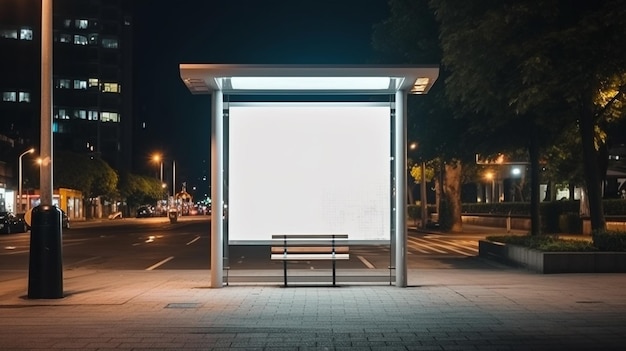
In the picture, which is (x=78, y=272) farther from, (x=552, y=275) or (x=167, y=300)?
(x=552, y=275)

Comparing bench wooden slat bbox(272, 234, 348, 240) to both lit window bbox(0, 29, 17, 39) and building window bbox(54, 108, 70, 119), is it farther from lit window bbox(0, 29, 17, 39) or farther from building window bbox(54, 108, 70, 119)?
building window bbox(54, 108, 70, 119)

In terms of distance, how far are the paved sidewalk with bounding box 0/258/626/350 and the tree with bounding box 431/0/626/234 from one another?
4592mm

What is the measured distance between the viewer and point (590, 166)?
66.7ft

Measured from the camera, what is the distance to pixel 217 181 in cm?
1414

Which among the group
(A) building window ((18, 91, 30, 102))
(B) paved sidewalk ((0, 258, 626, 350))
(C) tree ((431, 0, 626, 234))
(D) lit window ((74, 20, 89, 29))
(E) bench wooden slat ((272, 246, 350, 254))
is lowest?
(B) paved sidewalk ((0, 258, 626, 350))

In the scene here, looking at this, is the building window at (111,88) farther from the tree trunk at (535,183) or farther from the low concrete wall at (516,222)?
the tree trunk at (535,183)

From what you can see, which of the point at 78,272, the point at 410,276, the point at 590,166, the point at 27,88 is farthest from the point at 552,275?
the point at 27,88

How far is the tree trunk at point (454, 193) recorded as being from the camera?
44.7 meters

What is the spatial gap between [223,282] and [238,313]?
12.3ft

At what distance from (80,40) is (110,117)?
12761mm

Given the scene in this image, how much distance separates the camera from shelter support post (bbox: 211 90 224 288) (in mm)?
14109

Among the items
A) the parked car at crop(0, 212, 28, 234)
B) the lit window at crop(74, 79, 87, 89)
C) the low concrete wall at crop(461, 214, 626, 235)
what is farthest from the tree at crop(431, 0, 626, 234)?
the lit window at crop(74, 79, 87, 89)

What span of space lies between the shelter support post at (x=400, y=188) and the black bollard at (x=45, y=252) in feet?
19.7

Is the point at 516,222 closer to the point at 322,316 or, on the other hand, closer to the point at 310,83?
the point at 310,83
